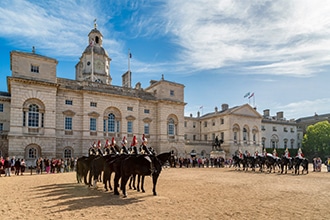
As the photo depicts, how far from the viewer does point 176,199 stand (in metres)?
10.5

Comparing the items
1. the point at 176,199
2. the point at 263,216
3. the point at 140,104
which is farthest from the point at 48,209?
the point at 140,104

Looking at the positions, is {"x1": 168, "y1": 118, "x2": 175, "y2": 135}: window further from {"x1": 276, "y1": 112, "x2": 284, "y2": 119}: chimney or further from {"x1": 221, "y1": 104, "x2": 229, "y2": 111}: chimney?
{"x1": 276, "y1": 112, "x2": 284, "y2": 119}: chimney

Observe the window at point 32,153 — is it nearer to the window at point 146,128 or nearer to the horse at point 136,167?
the window at point 146,128

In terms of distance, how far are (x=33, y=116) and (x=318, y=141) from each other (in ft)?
183

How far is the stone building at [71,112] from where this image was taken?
30250mm

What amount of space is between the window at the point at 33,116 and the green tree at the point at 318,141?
55.1m

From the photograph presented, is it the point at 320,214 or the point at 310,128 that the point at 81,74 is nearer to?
the point at 320,214

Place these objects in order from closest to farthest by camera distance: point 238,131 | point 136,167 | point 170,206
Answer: point 170,206 → point 136,167 → point 238,131

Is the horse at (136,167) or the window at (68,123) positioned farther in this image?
the window at (68,123)

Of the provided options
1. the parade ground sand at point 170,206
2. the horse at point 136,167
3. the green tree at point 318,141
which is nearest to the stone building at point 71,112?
the parade ground sand at point 170,206

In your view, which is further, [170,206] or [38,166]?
[38,166]

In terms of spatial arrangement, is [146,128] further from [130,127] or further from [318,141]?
[318,141]

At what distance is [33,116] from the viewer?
3108 centimetres

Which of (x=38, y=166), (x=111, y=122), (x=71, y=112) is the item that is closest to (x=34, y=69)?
(x=71, y=112)
